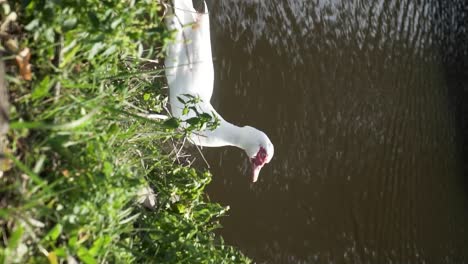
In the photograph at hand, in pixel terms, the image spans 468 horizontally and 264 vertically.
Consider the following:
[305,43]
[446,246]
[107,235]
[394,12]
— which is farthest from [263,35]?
[107,235]

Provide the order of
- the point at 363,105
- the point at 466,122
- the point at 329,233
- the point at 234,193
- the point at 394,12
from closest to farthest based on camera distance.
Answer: the point at 234,193
the point at 329,233
the point at 363,105
the point at 394,12
the point at 466,122

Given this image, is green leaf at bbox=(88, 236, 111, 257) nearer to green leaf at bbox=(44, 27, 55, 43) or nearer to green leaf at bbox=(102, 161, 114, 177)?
green leaf at bbox=(102, 161, 114, 177)

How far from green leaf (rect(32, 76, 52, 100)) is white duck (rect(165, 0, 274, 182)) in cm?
90

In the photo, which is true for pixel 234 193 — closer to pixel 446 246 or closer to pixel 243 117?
pixel 243 117

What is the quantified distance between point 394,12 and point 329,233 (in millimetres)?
1219

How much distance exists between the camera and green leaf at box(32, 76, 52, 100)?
2.64 feet

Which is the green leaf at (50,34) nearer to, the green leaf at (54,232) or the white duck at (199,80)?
the green leaf at (54,232)

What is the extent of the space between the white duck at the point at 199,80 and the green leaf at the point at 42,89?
90cm

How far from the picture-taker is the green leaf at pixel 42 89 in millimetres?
804

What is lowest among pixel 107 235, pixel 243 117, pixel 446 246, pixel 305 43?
pixel 446 246

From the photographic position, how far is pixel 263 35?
253 centimetres

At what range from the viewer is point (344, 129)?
273 cm

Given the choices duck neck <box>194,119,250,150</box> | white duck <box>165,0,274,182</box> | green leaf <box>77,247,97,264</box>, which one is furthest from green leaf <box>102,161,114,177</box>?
duck neck <box>194,119,250,150</box>

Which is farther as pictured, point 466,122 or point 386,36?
point 466,122
